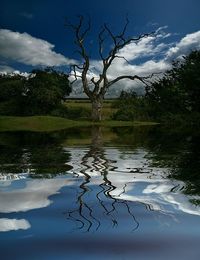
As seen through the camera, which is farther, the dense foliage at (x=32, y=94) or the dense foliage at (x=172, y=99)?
the dense foliage at (x=32, y=94)

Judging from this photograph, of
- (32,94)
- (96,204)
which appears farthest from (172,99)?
(96,204)

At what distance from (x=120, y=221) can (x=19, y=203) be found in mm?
1582

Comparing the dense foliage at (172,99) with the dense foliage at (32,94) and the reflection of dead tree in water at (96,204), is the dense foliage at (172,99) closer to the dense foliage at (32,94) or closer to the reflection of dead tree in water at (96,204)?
the dense foliage at (32,94)

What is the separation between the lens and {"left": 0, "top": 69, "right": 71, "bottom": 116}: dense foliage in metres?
57.2

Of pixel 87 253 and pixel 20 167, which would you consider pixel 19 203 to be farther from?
pixel 20 167

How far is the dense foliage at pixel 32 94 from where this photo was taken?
57188 mm

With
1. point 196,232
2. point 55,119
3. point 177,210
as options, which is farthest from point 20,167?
point 55,119

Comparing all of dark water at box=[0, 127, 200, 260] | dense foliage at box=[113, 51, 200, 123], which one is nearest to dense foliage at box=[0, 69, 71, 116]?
dense foliage at box=[113, 51, 200, 123]

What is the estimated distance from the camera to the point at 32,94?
57312mm

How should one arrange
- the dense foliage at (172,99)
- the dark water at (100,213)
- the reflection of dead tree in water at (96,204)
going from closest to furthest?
the dark water at (100,213) → the reflection of dead tree in water at (96,204) → the dense foliage at (172,99)

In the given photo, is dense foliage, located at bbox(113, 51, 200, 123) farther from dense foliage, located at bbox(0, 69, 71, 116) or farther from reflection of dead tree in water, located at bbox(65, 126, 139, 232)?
reflection of dead tree in water, located at bbox(65, 126, 139, 232)

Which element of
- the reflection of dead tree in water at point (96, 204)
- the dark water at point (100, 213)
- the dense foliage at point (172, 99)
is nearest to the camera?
the dark water at point (100, 213)

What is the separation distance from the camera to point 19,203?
5395 millimetres

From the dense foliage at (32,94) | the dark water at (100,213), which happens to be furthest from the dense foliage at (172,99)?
the dark water at (100,213)
